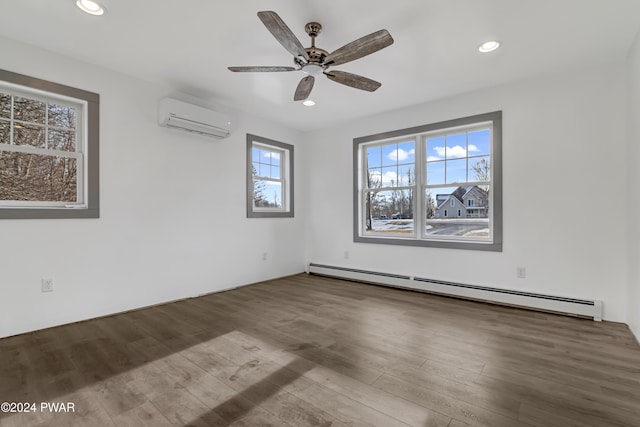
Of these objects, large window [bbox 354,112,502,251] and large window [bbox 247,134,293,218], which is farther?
large window [bbox 247,134,293,218]

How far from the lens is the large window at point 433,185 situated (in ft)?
12.6

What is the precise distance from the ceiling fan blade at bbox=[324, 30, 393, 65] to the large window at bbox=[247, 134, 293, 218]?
102 inches

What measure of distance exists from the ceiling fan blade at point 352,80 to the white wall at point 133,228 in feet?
7.32

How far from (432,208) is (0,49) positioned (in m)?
4.99

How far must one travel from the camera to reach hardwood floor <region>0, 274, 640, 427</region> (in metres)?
1.63

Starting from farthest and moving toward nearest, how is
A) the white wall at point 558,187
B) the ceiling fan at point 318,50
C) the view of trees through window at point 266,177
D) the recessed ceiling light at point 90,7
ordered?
the view of trees through window at point 266,177, the white wall at point 558,187, the recessed ceiling light at point 90,7, the ceiling fan at point 318,50

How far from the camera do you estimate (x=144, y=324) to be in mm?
2979

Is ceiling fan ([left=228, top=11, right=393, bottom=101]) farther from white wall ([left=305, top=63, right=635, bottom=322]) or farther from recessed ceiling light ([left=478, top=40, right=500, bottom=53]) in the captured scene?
white wall ([left=305, top=63, right=635, bottom=322])

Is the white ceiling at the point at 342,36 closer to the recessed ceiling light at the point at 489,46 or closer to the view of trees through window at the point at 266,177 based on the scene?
the recessed ceiling light at the point at 489,46

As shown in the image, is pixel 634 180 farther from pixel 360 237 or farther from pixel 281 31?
pixel 281 31

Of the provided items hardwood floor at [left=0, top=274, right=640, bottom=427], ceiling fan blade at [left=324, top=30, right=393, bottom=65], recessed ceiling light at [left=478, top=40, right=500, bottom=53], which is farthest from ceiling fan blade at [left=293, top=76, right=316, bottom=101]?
hardwood floor at [left=0, top=274, right=640, bottom=427]

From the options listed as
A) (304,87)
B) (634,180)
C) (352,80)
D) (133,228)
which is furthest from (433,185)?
(133,228)

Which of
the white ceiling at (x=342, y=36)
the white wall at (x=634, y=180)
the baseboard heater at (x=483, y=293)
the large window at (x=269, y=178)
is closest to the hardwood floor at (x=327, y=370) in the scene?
the baseboard heater at (x=483, y=293)

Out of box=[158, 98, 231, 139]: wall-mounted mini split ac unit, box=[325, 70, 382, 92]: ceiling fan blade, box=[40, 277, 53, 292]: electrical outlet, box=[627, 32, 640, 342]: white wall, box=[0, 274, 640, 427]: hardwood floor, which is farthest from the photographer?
box=[158, 98, 231, 139]: wall-mounted mini split ac unit
